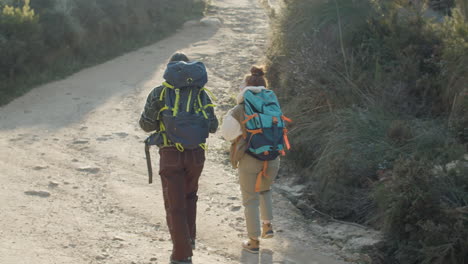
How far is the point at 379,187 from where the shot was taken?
6125mm

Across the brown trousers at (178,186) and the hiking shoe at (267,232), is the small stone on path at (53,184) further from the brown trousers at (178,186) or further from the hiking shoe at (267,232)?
the hiking shoe at (267,232)

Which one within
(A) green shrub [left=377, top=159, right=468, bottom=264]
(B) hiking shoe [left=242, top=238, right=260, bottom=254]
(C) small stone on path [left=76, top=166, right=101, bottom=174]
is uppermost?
(A) green shrub [left=377, top=159, right=468, bottom=264]

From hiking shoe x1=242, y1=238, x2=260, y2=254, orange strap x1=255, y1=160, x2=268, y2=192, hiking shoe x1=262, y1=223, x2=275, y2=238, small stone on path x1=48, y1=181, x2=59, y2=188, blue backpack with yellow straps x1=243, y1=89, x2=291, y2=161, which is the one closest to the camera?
blue backpack with yellow straps x1=243, y1=89, x2=291, y2=161

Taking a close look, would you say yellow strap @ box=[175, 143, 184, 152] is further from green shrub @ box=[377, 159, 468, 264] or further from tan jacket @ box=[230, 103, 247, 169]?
green shrub @ box=[377, 159, 468, 264]

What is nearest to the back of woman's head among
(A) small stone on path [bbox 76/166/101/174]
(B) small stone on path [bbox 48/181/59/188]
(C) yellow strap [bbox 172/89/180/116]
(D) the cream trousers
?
(D) the cream trousers

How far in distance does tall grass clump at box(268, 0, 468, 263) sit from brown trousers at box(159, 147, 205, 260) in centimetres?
196

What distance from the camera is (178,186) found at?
5090mm

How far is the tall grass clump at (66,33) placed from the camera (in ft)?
41.8

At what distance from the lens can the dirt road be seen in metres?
5.69

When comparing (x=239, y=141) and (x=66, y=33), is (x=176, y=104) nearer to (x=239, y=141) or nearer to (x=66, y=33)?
(x=239, y=141)

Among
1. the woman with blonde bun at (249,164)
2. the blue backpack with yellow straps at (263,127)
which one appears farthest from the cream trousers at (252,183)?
the blue backpack with yellow straps at (263,127)

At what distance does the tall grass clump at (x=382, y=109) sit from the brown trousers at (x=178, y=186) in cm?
196

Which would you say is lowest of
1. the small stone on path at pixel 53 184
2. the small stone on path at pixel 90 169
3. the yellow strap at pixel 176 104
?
the small stone on path at pixel 90 169

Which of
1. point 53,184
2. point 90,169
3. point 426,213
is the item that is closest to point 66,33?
point 90,169
